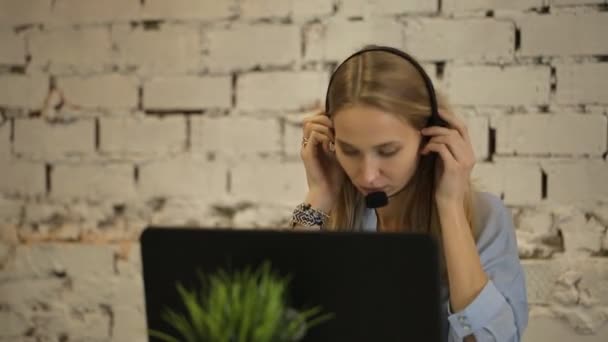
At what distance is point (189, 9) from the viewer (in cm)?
158

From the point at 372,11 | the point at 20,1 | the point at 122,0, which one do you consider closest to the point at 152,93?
the point at 122,0

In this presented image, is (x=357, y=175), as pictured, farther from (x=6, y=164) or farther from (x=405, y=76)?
(x=6, y=164)

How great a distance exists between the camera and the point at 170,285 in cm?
68

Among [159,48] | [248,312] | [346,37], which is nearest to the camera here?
[248,312]

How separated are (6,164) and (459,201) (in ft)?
3.59

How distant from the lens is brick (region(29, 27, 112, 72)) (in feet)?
5.38

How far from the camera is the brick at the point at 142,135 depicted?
1608 millimetres

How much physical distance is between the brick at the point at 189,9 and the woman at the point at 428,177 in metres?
0.49

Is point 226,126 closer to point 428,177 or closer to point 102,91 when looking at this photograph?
point 102,91

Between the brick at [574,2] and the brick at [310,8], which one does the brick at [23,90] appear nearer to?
the brick at [310,8]

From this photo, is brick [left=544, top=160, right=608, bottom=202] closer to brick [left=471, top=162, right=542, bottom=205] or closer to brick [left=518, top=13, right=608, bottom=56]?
brick [left=471, top=162, right=542, bottom=205]

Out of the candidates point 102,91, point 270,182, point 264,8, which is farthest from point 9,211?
point 264,8

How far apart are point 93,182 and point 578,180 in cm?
103

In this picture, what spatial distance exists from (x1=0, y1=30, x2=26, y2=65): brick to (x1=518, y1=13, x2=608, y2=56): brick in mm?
1085
